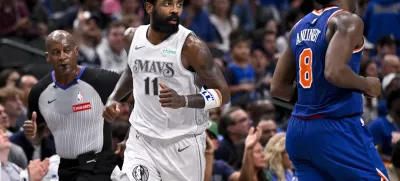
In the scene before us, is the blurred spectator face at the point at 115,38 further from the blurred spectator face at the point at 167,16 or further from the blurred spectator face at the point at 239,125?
the blurred spectator face at the point at 167,16

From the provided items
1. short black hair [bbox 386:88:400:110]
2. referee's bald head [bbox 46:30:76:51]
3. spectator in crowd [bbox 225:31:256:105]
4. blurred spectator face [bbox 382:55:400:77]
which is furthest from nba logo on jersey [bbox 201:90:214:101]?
blurred spectator face [bbox 382:55:400:77]

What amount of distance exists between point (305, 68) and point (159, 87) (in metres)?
1.27

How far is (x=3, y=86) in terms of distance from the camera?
12.0m

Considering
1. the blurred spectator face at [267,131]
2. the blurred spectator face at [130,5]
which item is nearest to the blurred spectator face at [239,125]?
the blurred spectator face at [267,131]

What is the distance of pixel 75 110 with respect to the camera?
771 centimetres

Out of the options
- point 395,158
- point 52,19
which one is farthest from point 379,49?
point 395,158

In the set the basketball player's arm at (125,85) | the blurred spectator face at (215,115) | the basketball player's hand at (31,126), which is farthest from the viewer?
the blurred spectator face at (215,115)

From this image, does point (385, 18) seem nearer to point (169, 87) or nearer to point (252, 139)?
point (252, 139)

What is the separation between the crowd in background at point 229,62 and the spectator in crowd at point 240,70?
0.05ft

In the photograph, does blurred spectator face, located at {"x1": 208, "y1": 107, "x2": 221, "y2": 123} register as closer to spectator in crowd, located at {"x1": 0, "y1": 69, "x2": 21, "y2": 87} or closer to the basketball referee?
spectator in crowd, located at {"x1": 0, "y1": 69, "x2": 21, "y2": 87}

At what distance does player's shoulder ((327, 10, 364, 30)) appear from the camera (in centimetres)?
558

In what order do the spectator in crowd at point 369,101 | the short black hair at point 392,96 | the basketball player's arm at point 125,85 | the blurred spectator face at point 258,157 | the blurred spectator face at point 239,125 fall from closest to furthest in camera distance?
the basketball player's arm at point 125,85 < the blurred spectator face at point 258,157 < the short black hair at point 392,96 < the blurred spectator face at point 239,125 < the spectator in crowd at point 369,101

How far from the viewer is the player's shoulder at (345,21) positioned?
558 centimetres

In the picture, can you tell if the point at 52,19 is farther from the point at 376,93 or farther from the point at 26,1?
the point at 376,93
